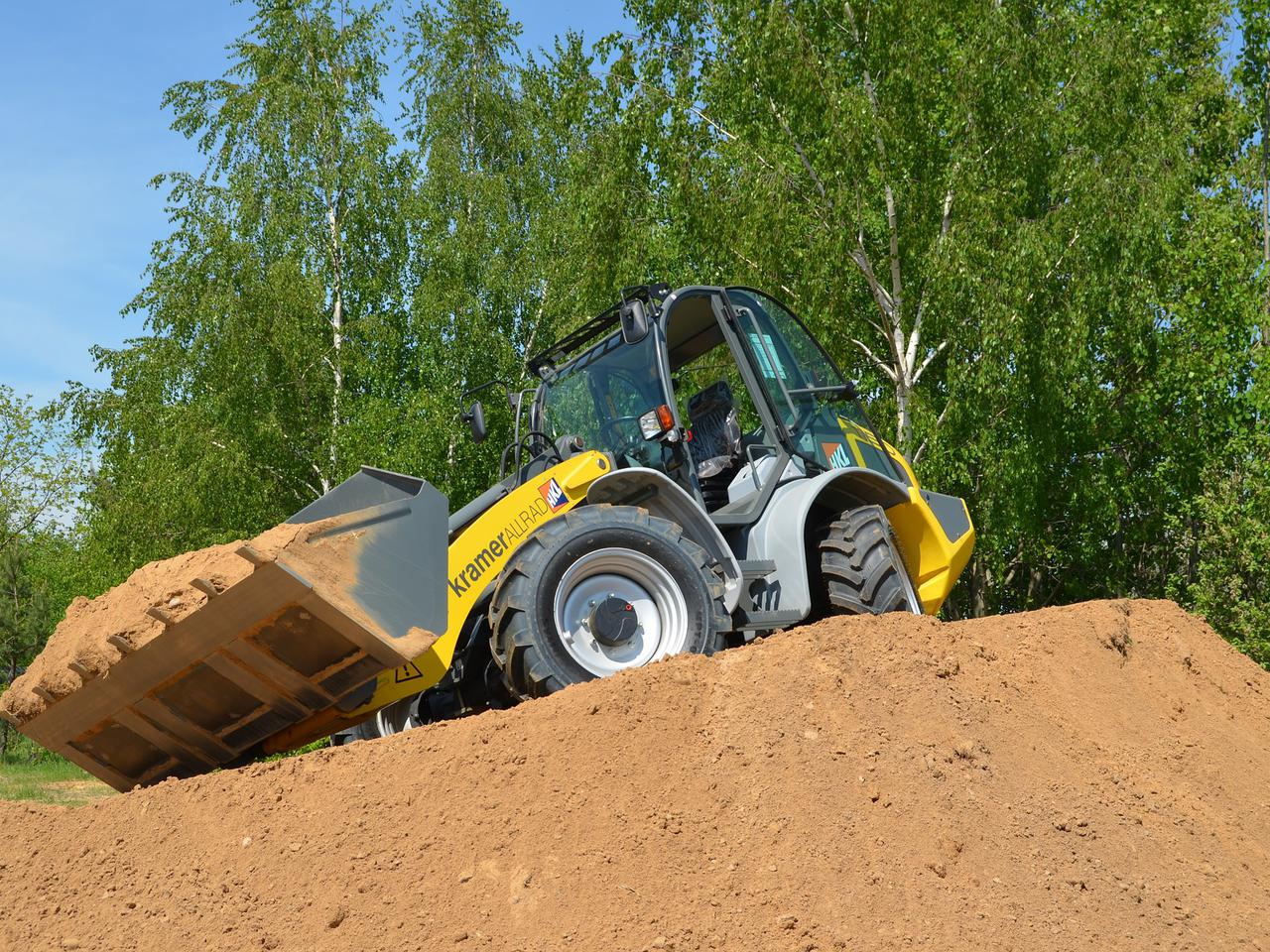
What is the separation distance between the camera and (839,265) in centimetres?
1401

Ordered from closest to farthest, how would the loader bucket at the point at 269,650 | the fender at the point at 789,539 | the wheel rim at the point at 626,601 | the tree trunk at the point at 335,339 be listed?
1. the loader bucket at the point at 269,650
2. the wheel rim at the point at 626,601
3. the fender at the point at 789,539
4. the tree trunk at the point at 335,339

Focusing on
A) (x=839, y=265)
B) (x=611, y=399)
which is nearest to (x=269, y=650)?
(x=611, y=399)

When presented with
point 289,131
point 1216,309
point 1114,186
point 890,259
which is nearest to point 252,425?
point 289,131

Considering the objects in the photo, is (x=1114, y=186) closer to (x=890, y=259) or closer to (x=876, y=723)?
(x=890, y=259)

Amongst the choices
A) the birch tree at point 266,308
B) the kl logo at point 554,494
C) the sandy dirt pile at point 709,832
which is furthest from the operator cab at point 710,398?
the birch tree at point 266,308

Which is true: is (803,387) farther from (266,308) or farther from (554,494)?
(266,308)

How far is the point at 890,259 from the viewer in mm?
14820

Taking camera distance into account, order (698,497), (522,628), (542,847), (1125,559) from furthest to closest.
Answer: (1125,559) < (698,497) < (522,628) < (542,847)

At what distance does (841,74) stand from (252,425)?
10.2m

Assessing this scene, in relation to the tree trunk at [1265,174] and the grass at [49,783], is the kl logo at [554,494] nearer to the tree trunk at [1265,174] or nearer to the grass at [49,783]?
the grass at [49,783]

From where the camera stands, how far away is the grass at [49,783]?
514 inches

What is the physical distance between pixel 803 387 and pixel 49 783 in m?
13.6

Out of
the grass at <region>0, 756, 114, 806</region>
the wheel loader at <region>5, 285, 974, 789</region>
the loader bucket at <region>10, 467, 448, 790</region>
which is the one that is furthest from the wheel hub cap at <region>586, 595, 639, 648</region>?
the grass at <region>0, 756, 114, 806</region>

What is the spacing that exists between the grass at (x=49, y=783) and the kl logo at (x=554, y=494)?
7091mm
